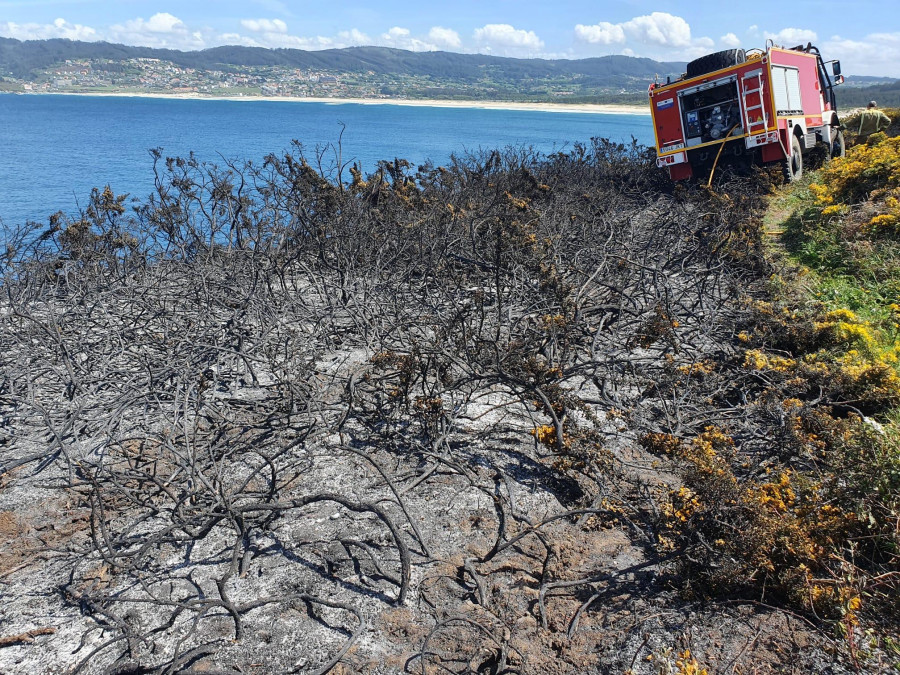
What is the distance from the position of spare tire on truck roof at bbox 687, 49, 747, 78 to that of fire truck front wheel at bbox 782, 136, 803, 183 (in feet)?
7.34

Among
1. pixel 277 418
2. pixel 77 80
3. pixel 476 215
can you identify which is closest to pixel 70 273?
pixel 277 418

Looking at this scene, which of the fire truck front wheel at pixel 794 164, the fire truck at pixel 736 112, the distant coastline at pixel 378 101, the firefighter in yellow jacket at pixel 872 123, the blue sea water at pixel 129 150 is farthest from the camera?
the distant coastline at pixel 378 101

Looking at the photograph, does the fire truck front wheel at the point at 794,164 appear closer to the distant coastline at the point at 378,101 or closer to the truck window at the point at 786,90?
the truck window at the point at 786,90

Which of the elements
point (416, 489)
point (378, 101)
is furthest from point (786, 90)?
point (378, 101)

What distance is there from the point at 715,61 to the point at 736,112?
1210mm

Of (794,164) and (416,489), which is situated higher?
(794,164)

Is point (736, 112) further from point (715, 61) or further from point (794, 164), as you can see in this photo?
point (794, 164)

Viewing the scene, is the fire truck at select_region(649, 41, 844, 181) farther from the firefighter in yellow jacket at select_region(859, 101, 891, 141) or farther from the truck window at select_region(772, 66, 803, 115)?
the firefighter in yellow jacket at select_region(859, 101, 891, 141)

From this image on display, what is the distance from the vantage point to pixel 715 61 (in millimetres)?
12570

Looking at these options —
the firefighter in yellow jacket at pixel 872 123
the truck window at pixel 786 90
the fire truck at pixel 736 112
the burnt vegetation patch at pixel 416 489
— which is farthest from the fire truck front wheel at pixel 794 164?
the burnt vegetation patch at pixel 416 489

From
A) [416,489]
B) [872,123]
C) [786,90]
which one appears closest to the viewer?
[416,489]

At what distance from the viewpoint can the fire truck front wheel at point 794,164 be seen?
12539 mm

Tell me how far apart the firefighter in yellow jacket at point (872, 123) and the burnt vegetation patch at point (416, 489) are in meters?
15.0

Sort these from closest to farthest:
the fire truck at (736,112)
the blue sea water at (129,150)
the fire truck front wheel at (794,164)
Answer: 1. the fire truck at (736,112)
2. the fire truck front wheel at (794,164)
3. the blue sea water at (129,150)
